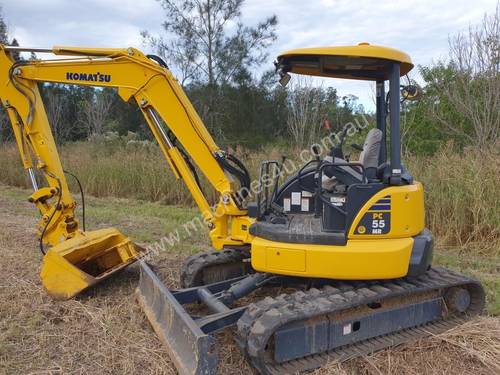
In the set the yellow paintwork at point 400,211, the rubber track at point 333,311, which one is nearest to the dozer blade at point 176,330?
the rubber track at point 333,311

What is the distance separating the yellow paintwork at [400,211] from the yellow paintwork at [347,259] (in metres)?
0.06

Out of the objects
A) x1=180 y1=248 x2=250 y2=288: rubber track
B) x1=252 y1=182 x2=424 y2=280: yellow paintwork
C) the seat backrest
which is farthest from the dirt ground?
the seat backrest

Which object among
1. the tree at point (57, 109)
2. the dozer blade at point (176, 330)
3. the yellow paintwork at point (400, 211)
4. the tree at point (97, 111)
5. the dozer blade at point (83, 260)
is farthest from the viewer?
the tree at point (57, 109)

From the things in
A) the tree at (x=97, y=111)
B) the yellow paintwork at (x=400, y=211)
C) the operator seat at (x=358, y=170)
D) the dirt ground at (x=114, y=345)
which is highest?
the tree at (x=97, y=111)

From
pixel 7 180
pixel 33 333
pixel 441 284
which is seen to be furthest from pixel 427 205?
pixel 7 180

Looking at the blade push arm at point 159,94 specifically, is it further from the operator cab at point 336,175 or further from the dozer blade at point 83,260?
the dozer blade at point 83,260

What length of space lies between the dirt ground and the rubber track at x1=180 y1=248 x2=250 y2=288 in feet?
1.85

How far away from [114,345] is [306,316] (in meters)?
1.62

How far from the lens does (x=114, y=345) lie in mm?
3775

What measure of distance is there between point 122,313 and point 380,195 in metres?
2.61

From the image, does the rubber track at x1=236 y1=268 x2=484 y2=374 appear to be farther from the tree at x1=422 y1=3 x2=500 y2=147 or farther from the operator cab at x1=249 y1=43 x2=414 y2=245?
the tree at x1=422 y1=3 x2=500 y2=147

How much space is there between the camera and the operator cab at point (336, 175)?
12.3 feet

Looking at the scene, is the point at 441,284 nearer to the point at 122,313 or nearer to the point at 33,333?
the point at 122,313

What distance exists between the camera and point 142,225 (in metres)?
8.42
